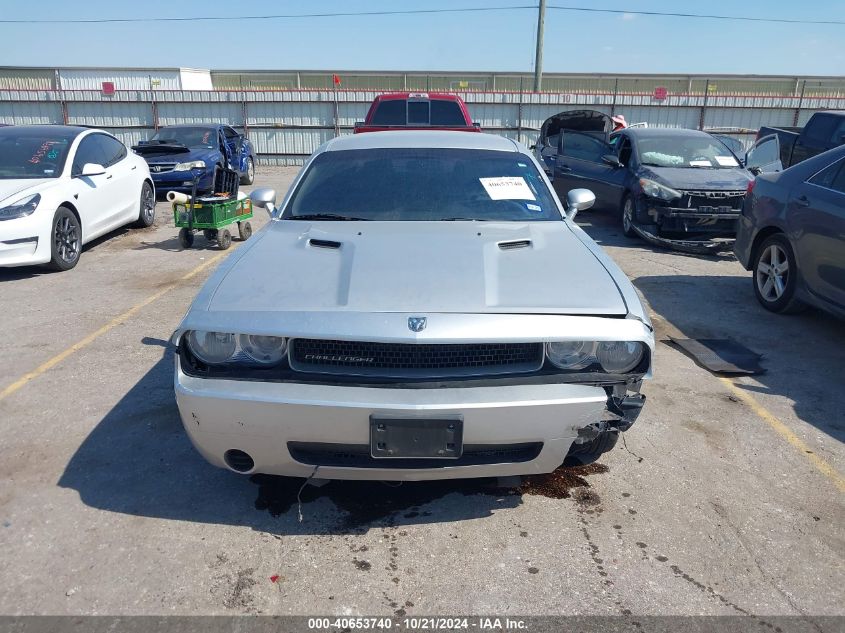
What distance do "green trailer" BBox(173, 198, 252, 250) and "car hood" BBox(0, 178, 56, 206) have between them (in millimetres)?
1484

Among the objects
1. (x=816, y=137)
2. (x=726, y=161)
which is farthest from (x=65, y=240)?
(x=816, y=137)

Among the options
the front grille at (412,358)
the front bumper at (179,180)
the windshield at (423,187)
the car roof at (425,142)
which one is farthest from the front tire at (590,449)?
the front bumper at (179,180)

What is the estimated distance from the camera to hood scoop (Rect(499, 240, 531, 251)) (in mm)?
3207

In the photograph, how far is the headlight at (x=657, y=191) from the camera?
8469mm

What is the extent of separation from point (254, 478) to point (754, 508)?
2415 mm

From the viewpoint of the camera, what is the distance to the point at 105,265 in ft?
25.5

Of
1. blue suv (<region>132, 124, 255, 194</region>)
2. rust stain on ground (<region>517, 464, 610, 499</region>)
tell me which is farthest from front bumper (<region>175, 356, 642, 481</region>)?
blue suv (<region>132, 124, 255, 194</region>)

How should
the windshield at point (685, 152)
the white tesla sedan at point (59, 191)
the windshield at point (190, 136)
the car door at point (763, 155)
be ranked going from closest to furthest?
the white tesla sedan at point (59, 191), the windshield at point (685, 152), the car door at point (763, 155), the windshield at point (190, 136)

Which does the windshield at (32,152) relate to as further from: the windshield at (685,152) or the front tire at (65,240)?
the windshield at (685,152)

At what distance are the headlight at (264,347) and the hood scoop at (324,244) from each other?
75 cm

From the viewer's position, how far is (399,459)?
2586mm

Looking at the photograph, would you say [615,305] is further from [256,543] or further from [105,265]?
[105,265]

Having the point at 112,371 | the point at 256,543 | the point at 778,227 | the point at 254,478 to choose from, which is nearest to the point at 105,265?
the point at 112,371

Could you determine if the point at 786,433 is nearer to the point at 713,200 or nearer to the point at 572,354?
the point at 572,354
